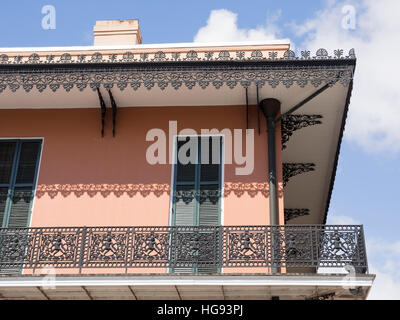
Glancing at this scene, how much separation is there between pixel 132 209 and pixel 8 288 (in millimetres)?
2496

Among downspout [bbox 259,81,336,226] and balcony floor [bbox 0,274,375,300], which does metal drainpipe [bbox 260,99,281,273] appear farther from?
balcony floor [bbox 0,274,375,300]

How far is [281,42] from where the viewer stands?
12938mm

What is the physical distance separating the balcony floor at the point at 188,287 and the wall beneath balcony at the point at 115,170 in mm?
1421

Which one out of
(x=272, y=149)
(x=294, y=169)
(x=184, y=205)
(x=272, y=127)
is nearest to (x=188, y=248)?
(x=184, y=205)

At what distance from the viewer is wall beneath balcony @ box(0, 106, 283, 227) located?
11867 mm

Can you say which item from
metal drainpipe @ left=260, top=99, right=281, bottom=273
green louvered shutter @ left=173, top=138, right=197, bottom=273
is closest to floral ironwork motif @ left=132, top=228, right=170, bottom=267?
green louvered shutter @ left=173, top=138, right=197, bottom=273

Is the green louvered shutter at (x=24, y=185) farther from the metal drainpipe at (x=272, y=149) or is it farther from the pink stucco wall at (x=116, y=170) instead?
the metal drainpipe at (x=272, y=149)

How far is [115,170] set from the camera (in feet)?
40.3

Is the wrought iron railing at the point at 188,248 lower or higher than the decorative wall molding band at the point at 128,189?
lower

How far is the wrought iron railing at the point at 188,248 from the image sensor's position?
1064 centimetres

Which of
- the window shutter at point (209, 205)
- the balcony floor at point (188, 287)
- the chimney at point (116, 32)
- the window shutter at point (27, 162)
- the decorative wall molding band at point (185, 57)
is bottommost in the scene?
the balcony floor at point (188, 287)

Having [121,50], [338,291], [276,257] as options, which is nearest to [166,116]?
[121,50]

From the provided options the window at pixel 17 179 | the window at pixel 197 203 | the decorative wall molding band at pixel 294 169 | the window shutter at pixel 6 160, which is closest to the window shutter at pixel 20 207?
the window at pixel 17 179
